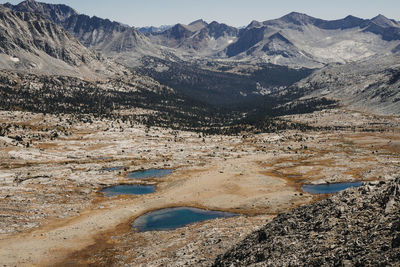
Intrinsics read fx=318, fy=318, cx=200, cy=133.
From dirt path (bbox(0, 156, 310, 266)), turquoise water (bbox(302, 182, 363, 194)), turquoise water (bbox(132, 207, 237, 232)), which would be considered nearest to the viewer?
dirt path (bbox(0, 156, 310, 266))

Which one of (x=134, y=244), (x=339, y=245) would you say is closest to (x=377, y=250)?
(x=339, y=245)

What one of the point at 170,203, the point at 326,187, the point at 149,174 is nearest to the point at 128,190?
the point at 149,174

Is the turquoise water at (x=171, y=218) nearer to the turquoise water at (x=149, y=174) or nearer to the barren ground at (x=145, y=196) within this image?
the barren ground at (x=145, y=196)

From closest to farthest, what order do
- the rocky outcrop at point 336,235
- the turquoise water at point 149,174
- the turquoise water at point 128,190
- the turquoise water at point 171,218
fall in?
the rocky outcrop at point 336,235, the turquoise water at point 171,218, the turquoise water at point 128,190, the turquoise water at point 149,174

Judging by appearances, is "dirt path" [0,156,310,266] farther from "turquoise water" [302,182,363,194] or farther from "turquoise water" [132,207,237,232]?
"turquoise water" [302,182,363,194]

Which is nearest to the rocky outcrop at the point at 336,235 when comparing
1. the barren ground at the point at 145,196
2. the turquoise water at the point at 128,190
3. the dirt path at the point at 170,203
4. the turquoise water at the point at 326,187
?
the barren ground at the point at 145,196

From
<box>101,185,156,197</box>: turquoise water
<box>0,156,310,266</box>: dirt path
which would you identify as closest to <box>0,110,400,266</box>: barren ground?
<box>0,156,310,266</box>: dirt path

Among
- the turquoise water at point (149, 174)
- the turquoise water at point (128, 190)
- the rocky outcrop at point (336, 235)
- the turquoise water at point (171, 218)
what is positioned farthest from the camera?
the turquoise water at point (149, 174)
